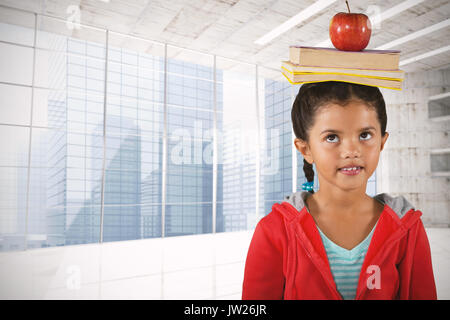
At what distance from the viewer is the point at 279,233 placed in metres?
0.86

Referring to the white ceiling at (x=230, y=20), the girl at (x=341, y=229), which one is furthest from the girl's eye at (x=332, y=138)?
the white ceiling at (x=230, y=20)

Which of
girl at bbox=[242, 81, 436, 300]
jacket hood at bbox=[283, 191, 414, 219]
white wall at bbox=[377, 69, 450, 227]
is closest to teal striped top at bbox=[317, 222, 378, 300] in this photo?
girl at bbox=[242, 81, 436, 300]

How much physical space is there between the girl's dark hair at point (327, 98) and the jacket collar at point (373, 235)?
0.19 m

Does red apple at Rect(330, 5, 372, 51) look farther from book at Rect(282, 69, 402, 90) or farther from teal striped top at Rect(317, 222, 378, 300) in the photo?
teal striped top at Rect(317, 222, 378, 300)

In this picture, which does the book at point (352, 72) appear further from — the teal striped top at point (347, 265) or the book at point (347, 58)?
the teal striped top at point (347, 265)

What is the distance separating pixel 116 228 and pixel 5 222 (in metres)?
37.2

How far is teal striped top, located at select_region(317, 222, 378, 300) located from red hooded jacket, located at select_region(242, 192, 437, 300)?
2 centimetres

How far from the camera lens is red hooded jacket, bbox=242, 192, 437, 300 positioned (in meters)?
0.81

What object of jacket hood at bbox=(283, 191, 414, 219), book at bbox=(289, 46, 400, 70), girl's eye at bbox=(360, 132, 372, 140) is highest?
book at bbox=(289, 46, 400, 70)

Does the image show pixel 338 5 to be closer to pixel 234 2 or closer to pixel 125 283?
pixel 234 2

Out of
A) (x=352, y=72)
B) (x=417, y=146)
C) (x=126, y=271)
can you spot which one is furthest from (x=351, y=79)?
(x=417, y=146)
